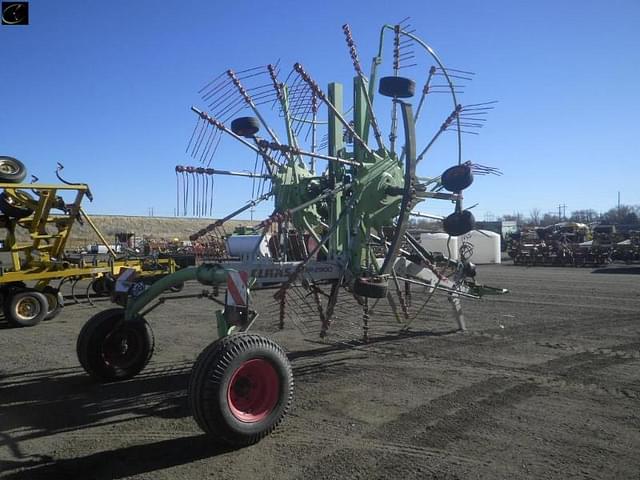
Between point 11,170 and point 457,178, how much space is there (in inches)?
406

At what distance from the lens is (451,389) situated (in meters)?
5.59

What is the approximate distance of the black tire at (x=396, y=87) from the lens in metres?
5.95

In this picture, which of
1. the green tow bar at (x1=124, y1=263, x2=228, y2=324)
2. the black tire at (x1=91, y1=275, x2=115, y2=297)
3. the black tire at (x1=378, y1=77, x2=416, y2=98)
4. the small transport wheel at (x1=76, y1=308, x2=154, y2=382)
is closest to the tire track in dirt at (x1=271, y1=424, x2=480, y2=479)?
the green tow bar at (x1=124, y1=263, x2=228, y2=324)

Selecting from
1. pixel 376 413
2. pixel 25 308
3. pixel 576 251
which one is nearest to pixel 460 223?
pixel 376 413

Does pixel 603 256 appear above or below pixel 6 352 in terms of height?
above

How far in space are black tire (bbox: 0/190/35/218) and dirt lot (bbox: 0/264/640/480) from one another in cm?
410

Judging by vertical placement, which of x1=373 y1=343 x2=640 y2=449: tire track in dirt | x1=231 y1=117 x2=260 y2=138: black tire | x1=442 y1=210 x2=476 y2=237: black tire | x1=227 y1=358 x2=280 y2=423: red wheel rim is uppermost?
x1=231 y1=117 x2=260 y2=138: black tire

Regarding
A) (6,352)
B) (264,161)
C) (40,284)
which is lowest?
(6,352)

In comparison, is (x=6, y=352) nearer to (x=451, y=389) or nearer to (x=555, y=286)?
(x=451, y=389)

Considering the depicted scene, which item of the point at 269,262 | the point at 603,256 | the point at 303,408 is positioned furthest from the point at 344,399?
the point at 603,256

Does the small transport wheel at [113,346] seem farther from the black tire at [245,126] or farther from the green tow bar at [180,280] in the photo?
the black tire at [245,126]

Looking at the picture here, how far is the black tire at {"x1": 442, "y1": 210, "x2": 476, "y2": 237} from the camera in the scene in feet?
21.9

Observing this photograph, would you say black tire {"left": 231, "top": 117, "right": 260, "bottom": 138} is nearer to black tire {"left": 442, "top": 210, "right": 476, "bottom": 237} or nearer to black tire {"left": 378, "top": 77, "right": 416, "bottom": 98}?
black tire {"left": 378, "top": 77, "right": 416, "bottom": 98}

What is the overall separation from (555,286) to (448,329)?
9.91 metres
